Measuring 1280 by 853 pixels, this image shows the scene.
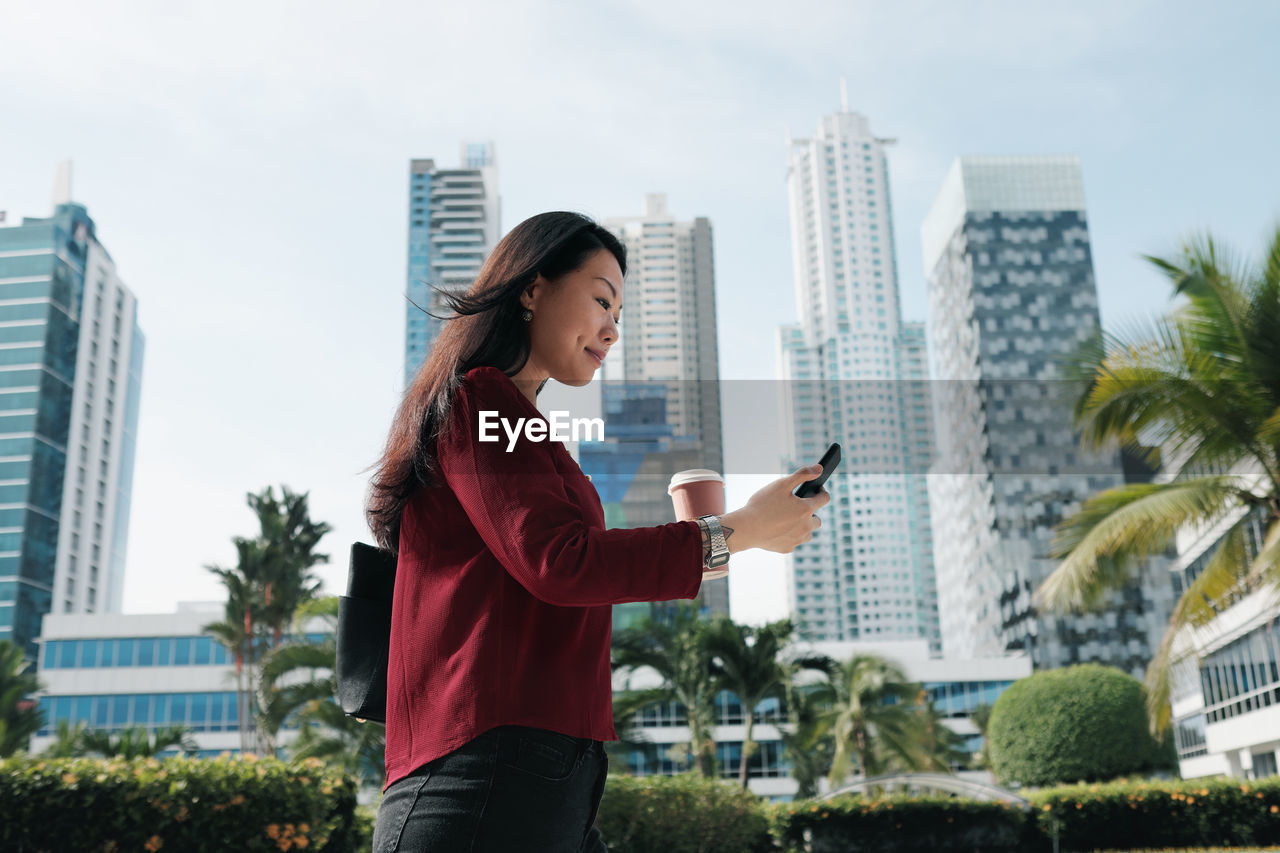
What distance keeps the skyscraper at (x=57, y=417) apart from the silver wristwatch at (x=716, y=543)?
78.1 m

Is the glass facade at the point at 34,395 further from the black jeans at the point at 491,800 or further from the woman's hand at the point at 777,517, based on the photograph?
the woman's hand at the point at 777,517

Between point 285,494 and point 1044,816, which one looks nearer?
point 1044,816

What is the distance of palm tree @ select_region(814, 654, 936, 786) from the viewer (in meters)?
21.9

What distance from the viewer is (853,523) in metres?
97.2

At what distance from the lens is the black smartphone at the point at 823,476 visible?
1.31m

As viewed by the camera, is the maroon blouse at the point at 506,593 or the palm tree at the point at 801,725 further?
the palm tree at the point at 801,725

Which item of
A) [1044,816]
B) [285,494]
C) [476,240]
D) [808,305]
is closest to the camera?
[1044,816]

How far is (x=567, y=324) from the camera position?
1.42 meters

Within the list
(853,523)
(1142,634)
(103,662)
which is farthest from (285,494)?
(853,523)

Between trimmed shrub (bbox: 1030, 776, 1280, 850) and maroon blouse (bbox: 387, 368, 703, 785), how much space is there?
1577 cm

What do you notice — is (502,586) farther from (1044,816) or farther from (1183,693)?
(1183,693)

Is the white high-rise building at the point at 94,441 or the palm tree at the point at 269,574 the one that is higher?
the white high-rise building at the point at 94,441

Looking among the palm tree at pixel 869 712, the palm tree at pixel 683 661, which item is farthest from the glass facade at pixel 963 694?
the palm tree at pixel 683 661

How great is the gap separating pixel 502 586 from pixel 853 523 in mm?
98379
